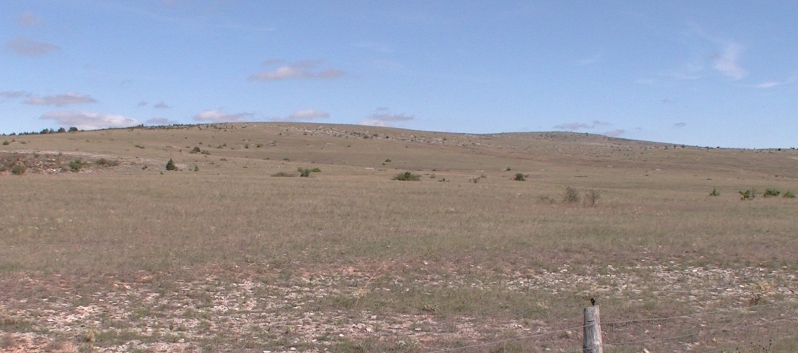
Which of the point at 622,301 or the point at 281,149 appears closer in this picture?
the point at 622,301

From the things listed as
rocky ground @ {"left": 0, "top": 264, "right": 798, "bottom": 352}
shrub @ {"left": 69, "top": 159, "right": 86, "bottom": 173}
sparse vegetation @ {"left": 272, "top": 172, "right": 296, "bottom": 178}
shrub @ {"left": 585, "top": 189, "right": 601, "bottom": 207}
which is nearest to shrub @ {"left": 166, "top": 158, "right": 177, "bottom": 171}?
shrub @ {"left": 69, "top": 159, "right": 86, "bottom": 173}

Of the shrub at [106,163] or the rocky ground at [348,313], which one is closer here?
the rocky ground at [348,313]

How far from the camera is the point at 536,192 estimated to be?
4019 cm

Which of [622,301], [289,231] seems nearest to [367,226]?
[289,231]

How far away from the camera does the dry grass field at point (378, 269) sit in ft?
36.1

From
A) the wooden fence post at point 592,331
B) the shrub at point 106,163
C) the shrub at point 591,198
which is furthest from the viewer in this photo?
the shrub at point 106,163

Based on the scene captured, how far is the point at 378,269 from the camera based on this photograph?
17141mm

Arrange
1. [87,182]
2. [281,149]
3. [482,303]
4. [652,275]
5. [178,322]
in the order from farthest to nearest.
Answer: [281,149], [87,182], [652,275], [482,303], [178,322]

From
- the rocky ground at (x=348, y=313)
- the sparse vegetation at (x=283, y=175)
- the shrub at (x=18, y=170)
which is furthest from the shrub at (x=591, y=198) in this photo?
the shrub at (x=18, y=170)

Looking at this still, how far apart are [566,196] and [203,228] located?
18.6 metres

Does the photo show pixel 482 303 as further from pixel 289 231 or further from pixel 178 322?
pixel 289 231

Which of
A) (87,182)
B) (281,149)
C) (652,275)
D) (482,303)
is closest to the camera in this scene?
(482,303)

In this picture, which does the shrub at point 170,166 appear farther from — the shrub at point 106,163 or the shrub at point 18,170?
the shrub at point 18,170

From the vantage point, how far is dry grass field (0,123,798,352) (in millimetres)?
11008
